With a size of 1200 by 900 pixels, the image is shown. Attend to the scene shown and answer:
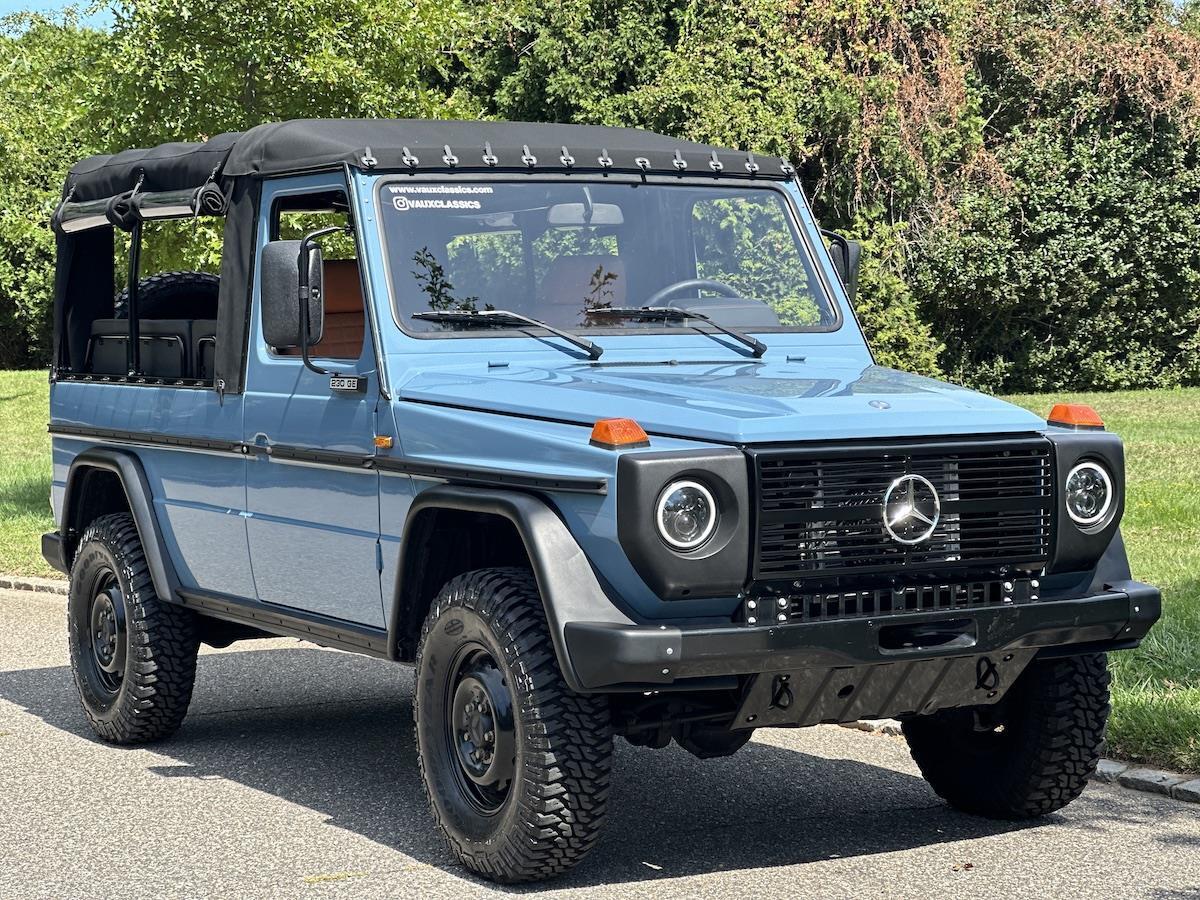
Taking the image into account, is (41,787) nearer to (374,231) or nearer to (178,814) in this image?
(178,814)

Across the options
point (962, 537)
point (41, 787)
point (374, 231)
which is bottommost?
point (41, 787)

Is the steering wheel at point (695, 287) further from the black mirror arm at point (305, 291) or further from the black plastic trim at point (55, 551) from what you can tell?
the black plastic trim at point (55, 551)

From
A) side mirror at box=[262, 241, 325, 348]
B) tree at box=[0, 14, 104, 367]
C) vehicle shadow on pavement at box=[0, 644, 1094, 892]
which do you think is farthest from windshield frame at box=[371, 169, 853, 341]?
tree at box=[0, 14, 104, 367]

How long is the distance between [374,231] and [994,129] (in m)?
26.9

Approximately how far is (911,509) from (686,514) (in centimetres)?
69

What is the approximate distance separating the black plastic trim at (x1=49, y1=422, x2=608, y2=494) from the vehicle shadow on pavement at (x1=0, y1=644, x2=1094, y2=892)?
122 cm

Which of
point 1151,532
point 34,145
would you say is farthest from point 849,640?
point 34,145

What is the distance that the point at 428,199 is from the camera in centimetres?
655

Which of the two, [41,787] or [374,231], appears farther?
[41,787]

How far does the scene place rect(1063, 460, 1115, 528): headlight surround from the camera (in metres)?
5.66

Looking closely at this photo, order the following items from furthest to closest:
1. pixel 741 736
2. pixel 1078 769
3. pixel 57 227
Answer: pixel 57 227, pixel 1078 769, pixel 741 736

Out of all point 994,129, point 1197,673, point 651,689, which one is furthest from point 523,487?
point 994,129

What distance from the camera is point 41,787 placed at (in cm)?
698

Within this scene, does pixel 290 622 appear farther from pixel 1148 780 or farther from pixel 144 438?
pixel 1148 780
